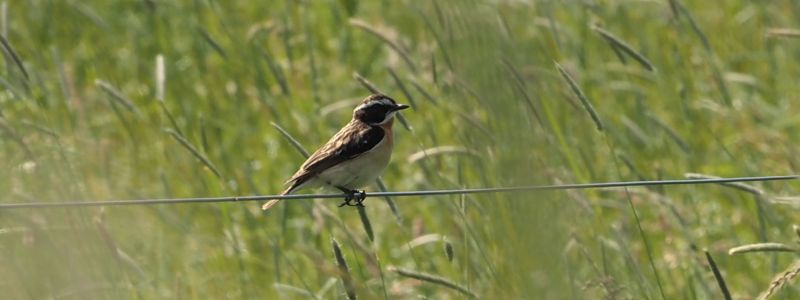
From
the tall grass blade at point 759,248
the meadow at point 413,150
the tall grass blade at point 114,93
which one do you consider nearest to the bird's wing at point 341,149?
the meadow at point 413,150

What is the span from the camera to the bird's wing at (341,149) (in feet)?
18.4

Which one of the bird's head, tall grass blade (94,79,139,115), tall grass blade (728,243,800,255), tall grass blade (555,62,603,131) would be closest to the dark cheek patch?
the bird's head

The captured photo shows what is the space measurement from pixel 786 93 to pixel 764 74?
737mm

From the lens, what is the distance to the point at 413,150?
310 inches

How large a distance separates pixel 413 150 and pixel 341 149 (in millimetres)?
2144

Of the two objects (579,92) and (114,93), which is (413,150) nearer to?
(114,93)

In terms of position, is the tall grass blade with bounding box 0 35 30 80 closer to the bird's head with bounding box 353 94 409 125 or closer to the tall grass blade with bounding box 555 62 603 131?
the bird's head with bounding box 353 94 409 125

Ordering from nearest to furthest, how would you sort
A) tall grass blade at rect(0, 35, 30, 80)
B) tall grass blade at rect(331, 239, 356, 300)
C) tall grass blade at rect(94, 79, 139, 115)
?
tall grass blade at rect(331, 239, 356, 300) → tall grass blade at rect(0, 35, 30, 80) → tall grass blade at rect(94, 79, 139, 115)

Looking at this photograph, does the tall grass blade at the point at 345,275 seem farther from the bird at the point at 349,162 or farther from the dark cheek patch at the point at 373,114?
the dark cheek patch at the point at 373,114

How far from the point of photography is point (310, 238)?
6902 millimetres

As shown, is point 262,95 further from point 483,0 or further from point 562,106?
point 483,0

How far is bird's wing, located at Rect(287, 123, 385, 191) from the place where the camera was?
5613 millimetres

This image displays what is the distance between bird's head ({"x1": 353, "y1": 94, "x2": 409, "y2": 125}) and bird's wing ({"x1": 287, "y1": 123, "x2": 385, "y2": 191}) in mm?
73

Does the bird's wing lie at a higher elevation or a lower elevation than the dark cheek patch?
lower
